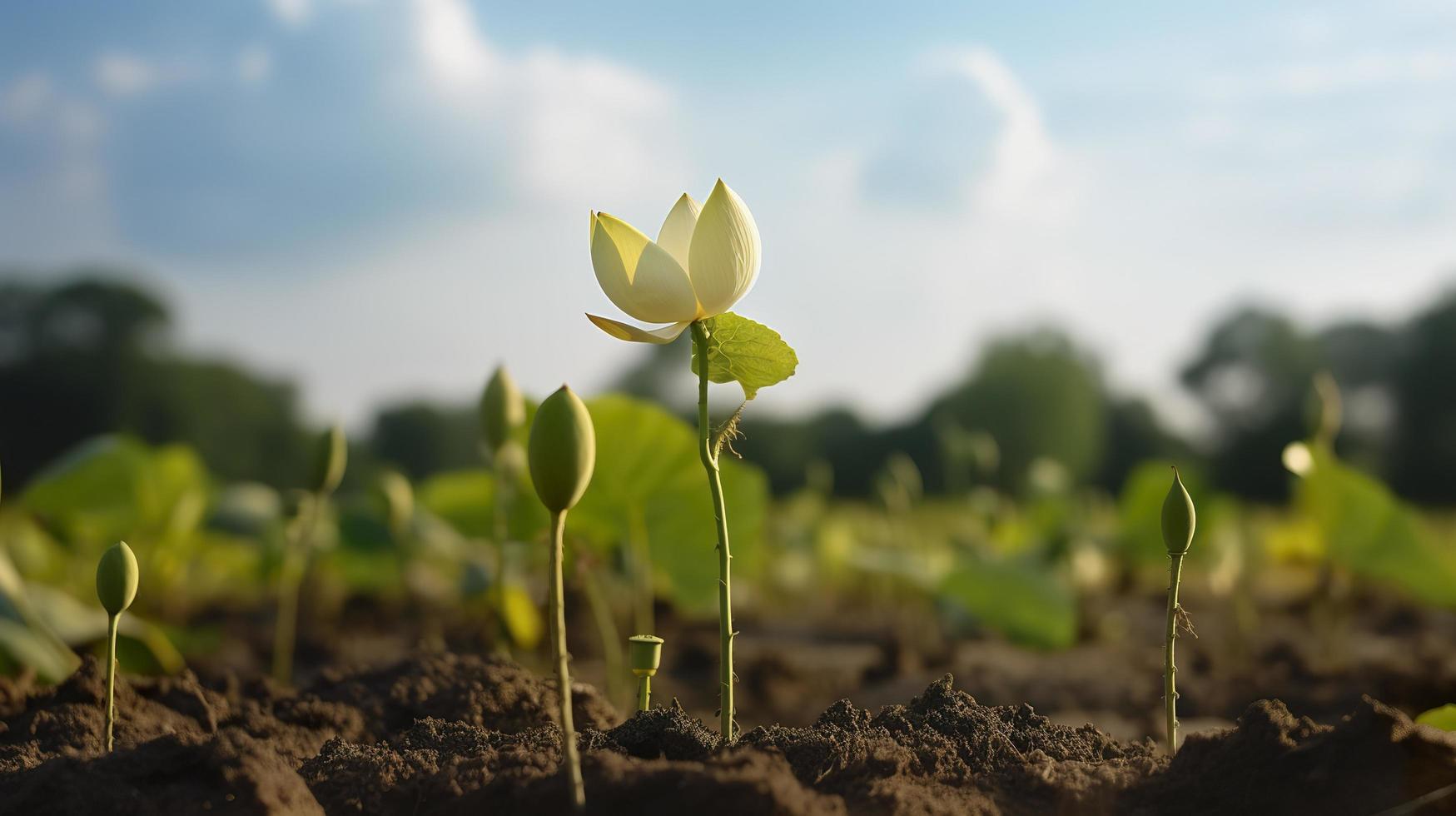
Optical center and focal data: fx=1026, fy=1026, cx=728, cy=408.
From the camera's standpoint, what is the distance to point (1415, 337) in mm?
13227

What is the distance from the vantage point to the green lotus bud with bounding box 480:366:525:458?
1190mm

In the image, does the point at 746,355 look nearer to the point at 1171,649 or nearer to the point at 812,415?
the point at 1171,649

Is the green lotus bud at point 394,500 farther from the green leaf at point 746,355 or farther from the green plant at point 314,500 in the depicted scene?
the green leaf at point 746,355

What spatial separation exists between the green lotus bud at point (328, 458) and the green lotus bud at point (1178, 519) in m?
0.88

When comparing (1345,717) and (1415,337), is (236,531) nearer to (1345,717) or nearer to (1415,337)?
(1345,717)

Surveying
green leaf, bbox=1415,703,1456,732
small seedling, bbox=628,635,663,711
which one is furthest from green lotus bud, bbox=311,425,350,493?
green leaf, bbox=1415,703,1456,732

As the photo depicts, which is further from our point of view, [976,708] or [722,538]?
[976,708]

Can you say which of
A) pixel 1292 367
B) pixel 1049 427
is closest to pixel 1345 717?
pixel 1292 367

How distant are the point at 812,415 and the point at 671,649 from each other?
42.9 feet

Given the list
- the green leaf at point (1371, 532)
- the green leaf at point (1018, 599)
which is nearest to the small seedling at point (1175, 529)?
the green leaf at point (1371, 532)

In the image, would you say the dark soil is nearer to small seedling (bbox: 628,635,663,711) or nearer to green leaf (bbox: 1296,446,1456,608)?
small seedling (bbox: 628,635,663,711)

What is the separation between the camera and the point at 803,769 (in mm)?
743

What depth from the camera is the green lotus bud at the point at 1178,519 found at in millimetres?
768

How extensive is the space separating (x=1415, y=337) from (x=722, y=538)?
50.3 ft
